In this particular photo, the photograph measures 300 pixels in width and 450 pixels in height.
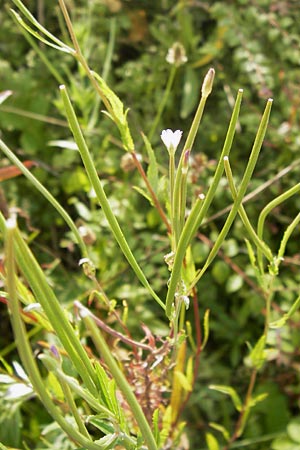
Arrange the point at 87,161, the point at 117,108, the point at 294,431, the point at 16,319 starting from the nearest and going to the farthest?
1. the point at 16,319
2. the point at 87,161
3. the point at 117,108
4. the point at 294,431

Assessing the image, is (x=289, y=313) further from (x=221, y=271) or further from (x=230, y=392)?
(x=221, y=271)

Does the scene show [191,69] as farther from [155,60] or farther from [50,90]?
[50,90]

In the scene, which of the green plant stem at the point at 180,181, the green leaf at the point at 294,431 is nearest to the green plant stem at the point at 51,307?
the green plant stem at the point at 180,181

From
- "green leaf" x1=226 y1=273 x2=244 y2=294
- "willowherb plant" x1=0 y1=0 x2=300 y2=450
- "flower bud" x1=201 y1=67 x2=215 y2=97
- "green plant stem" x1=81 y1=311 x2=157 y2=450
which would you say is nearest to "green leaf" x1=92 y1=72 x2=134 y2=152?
"willowherb plant" x1=0 y1=0 x2=300 y2=450

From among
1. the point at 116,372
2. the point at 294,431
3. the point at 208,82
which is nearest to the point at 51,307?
the point at 116,372

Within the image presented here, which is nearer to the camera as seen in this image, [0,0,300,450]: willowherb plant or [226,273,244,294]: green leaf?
[0,0,300,450]: willowherb plant

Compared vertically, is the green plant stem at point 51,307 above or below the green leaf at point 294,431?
above

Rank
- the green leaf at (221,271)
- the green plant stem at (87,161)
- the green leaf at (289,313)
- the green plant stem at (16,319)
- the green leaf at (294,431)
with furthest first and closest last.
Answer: the green leaf at (221,271), the green leaf at (294,431), the green leaf at (289,313), the green plant stem at (87,161), the green plant stem at (16,319)

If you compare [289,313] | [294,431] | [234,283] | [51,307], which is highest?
[51,307]

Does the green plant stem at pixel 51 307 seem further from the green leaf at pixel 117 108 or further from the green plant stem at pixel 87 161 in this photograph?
the green leaf at pixel 117 108

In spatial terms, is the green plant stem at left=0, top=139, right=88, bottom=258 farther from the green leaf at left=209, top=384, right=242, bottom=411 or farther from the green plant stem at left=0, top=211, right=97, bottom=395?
the green leaf at left=209, top=384, right=242, bottom=411

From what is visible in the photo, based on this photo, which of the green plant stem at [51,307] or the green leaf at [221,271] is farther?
the green leaf at [221,271]
